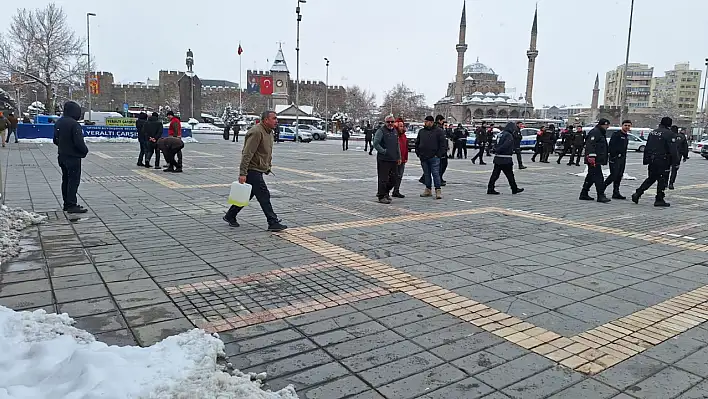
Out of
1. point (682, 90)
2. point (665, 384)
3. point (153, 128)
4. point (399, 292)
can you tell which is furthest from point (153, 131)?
point (682, 90)

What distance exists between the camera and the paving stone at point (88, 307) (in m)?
4.14

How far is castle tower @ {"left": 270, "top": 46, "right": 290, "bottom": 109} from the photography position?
9294 centimetres

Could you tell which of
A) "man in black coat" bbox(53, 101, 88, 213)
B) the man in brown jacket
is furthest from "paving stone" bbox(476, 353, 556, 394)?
"man in black coat" bbox(53, 101, 88, 213)

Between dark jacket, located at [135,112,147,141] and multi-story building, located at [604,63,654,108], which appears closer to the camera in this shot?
dark jacket, located at [135,112,147,141]

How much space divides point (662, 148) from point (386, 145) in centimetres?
557

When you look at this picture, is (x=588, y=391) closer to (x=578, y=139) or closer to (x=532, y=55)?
(x=578, y=139)

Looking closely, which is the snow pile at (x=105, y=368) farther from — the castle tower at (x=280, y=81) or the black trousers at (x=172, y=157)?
the castle tower at (x=280, y=81)

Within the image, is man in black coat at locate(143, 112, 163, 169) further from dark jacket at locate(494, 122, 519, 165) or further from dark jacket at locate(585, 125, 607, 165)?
dark jacket at locate(585, 125, 607, 165)

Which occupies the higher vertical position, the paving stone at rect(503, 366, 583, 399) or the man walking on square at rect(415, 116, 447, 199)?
the man walking on square at rect(415, 116, 447, 199)

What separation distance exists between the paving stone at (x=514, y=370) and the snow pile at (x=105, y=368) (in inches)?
47.8

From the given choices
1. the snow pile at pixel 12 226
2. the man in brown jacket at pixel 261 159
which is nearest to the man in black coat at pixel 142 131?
the snow pile at pixel 12 226

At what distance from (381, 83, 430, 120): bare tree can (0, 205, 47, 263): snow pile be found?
98.8 m

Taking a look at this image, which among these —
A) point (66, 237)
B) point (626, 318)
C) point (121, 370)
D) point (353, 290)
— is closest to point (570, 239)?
point (626, 318)

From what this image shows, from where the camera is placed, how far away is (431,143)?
1094 centimetres
